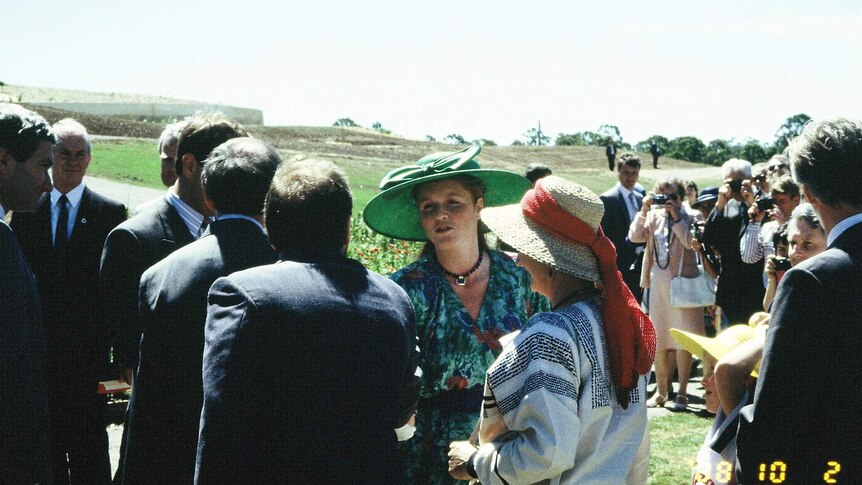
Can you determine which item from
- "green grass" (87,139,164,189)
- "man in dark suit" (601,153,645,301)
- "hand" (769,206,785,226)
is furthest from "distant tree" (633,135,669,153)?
"hand" (769,206,785,226)

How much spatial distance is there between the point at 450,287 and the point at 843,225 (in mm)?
1509

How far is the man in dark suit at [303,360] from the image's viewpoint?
208cm

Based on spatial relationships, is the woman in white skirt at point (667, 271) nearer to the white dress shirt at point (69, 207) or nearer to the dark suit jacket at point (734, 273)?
the dark suit jacket at point (734, 273)

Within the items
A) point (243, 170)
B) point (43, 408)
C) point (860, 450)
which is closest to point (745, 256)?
point (860, 450)

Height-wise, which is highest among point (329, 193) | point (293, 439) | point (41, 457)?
point (329, 193)

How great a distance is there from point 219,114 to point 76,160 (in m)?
1.79

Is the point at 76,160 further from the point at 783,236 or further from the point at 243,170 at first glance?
the point at 783,236

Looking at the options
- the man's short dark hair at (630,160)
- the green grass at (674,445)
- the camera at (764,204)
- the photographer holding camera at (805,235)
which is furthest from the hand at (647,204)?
the photographer holding camera at (805,235)

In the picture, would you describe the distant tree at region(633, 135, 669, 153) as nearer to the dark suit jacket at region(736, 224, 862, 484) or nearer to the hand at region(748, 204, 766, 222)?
the hand at region(748, 204, 766, 222)

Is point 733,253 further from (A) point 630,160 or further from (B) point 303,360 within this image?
(B) point 303,360

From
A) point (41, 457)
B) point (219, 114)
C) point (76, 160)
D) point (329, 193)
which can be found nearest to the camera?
point (329, 193)

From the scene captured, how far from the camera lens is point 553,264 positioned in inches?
93.4

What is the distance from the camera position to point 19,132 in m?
3.00

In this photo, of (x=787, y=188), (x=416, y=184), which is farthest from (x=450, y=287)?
(x=787, y=188)
